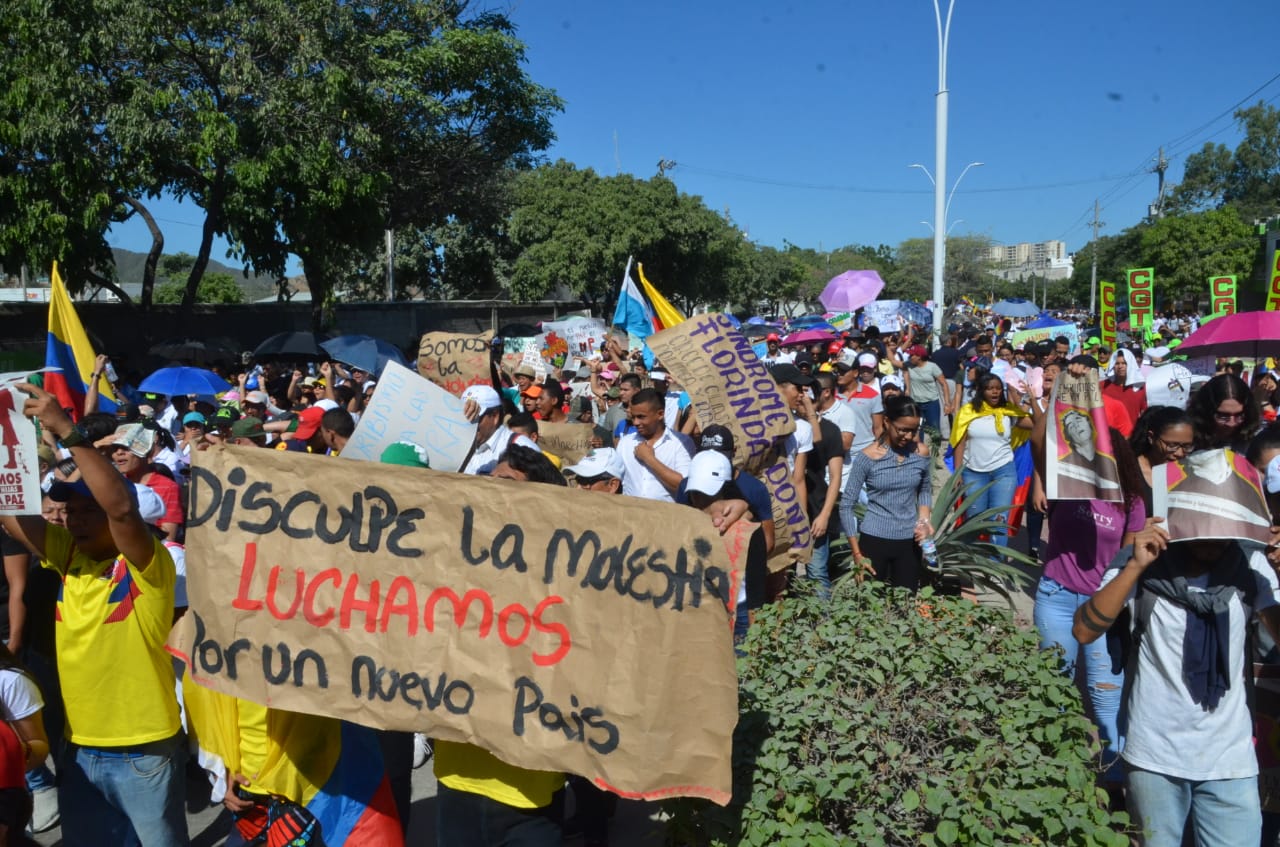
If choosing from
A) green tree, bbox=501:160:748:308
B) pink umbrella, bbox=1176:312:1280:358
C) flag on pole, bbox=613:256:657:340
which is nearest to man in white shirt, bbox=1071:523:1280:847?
pink umbrella, bbox=1176:312:1280:358

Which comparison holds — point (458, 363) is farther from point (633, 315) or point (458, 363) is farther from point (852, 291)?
point (852, 291)

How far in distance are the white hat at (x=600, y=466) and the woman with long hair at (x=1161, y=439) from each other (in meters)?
2.48

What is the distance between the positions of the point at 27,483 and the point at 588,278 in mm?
32861

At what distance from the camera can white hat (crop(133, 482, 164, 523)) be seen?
4543 mm

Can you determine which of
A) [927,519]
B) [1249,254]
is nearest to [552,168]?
[1249,254]

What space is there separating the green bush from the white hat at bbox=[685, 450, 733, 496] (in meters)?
0.84

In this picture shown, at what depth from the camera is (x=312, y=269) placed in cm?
2128

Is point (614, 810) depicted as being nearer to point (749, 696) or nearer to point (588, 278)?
point (749, 696)

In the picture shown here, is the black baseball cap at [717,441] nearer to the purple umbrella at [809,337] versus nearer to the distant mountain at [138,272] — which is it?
the purple umbrella at [809,337]

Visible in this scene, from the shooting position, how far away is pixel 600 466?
210 inches

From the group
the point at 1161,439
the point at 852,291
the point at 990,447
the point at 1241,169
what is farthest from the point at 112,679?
the point at 1241,169

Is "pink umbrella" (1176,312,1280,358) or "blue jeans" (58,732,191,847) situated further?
"pink umbrella" (1176,312,1280,358)

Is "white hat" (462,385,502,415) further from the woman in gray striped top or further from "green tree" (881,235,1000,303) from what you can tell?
"green tree" (881,235,1000,303)

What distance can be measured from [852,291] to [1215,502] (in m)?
19.6
